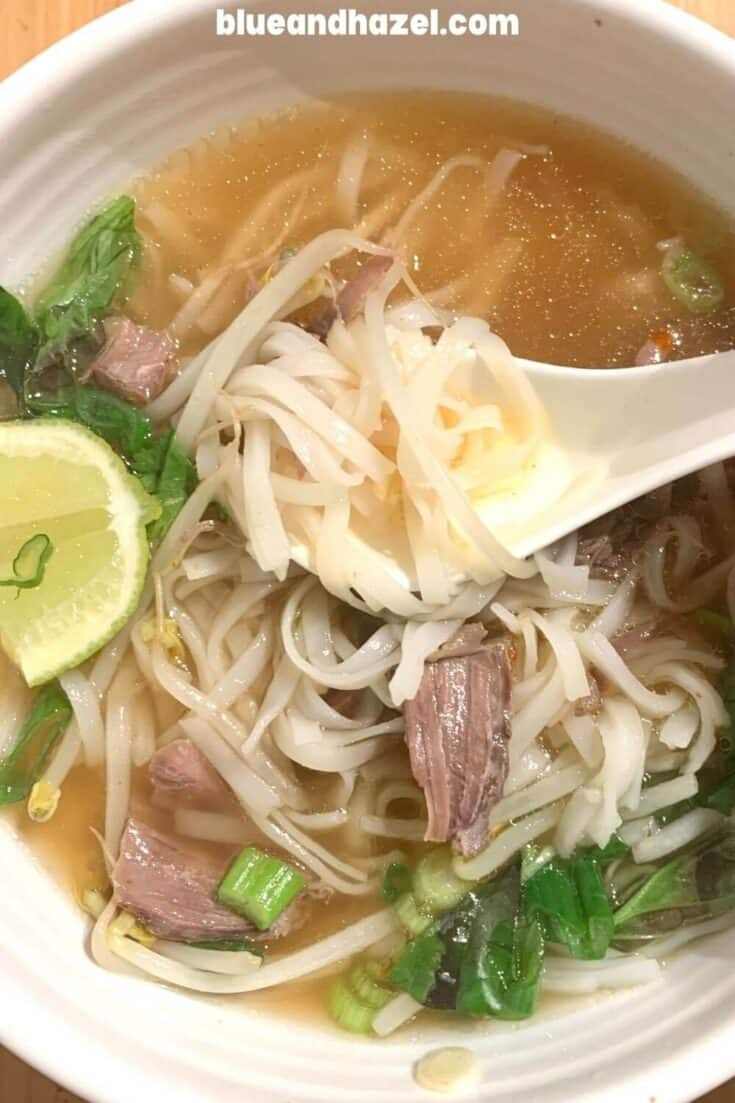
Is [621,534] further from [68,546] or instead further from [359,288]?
[68,546]

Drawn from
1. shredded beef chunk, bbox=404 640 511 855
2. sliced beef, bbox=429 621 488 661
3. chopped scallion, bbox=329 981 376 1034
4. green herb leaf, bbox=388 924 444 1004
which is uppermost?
sliced beef, bbox=429 621 488 661

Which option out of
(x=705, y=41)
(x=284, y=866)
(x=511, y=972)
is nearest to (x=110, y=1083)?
(x=284, y=866)

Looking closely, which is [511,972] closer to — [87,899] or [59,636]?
[87,899]

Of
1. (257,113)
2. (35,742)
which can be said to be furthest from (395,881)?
Result: (257,113)

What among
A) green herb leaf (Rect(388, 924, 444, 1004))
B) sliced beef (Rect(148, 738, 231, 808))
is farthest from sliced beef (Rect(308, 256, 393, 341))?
green herb leaf (Rect(388, 924, 444, 1004))

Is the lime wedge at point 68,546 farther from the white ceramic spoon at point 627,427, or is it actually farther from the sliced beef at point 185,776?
the white ceramic spoon at point 627,427

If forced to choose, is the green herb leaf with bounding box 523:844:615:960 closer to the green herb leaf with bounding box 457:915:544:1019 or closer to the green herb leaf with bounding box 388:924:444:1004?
the green herb leaf with bounding box 457:915:544:1019

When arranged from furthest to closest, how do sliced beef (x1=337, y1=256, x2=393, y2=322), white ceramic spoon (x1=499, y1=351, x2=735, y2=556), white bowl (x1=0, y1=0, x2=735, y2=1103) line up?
sliced beef (x1=337, y1=256, x2=393, y2=322) → white ceramic spoon (x1=499, y1=351, x2=735, y2=556) → white bowl (x1=0, y1=0, x2=735, y2=1103)

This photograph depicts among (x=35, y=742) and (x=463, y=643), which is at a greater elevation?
(x=463, y=643)
